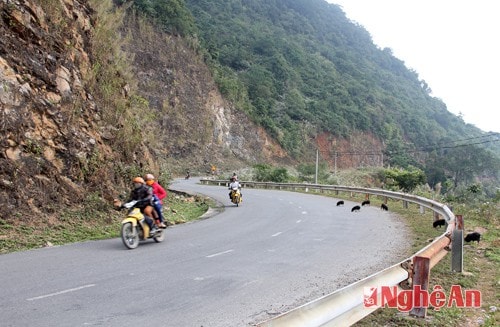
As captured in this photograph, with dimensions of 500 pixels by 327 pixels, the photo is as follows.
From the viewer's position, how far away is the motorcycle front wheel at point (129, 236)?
1023cm

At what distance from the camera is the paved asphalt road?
557 cm

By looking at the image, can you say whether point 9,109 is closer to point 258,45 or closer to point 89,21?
point 89,21

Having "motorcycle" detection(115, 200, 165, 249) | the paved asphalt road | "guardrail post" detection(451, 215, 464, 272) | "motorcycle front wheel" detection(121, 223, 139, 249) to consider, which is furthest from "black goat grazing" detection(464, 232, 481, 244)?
"motorcycle front wheel" detection(121, 223, 139, 249)

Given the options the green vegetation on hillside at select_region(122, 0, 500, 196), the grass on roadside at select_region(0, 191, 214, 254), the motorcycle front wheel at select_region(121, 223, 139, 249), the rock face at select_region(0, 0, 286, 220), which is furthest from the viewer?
the green vegetation on hillside at select_region(122, 0, 500, 196)

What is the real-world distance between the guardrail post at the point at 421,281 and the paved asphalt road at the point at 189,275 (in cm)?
154

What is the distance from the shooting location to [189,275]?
303 inches

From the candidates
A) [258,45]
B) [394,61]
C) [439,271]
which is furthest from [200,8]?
[439,271]

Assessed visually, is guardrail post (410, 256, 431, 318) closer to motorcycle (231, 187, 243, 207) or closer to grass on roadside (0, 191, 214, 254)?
grass on roadside (0, 191, 214, 254)

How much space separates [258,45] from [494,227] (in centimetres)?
8596

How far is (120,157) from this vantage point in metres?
17.4

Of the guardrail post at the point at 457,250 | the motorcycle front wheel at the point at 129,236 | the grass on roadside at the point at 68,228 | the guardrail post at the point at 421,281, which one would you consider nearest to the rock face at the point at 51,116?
the grass on roadside at the point at 68,228

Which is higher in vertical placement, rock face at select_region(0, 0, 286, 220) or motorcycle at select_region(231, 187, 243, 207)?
rock face at select_region(0, 0, 286, 220)

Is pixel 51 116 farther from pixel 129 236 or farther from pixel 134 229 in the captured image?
pixel 129 236

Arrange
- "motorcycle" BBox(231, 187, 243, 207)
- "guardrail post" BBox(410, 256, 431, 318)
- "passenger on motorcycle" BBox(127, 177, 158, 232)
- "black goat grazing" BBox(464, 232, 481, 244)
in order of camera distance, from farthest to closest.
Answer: "motorcycle" BBox(231, 187, 243, 207), "passenger on motorcycle" BBox(127, 177, 158, 232), "black goat grazing" BBox(464, 232, 481, 244), "guardrail post" BBox(410, 256, 431, 318)
